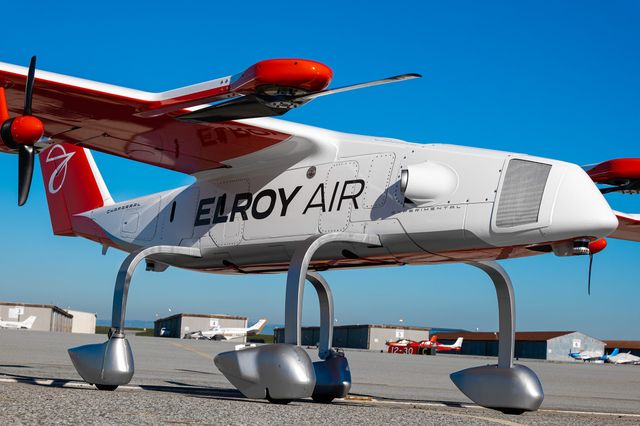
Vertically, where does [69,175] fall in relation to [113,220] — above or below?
above

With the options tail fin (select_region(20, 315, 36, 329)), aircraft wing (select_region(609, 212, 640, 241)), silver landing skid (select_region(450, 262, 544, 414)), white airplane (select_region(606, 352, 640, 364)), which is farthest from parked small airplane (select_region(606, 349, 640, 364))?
silver landing skid (select_region(450, 262, 544, 414))

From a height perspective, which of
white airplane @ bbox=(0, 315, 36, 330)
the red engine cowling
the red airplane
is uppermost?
the red engine cowling

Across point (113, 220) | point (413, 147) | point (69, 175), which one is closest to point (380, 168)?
point (413, 147)

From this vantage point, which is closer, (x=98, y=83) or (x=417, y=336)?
(x=98, y=83)

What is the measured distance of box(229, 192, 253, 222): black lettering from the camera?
13.0m

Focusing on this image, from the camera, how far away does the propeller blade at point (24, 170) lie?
1126 cm

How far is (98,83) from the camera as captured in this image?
11484mm

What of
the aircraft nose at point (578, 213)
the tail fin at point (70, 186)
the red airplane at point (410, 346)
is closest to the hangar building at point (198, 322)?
the red airplane at point (410, 346)

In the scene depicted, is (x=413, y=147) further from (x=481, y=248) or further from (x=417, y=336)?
(x=417, y=336)

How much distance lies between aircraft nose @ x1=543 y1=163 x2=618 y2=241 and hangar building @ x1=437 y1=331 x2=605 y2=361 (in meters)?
83.2

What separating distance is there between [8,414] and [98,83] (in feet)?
21.1

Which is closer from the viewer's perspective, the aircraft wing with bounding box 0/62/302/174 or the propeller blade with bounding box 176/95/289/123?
the propeller blade with bounding box 176/95/289/123

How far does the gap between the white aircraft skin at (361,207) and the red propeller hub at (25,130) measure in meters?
3.38

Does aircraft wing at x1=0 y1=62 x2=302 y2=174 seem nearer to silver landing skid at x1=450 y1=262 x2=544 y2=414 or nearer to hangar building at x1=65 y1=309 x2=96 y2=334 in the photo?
silver landing skid at x1=450 y1=262 x2=544 y2=414
